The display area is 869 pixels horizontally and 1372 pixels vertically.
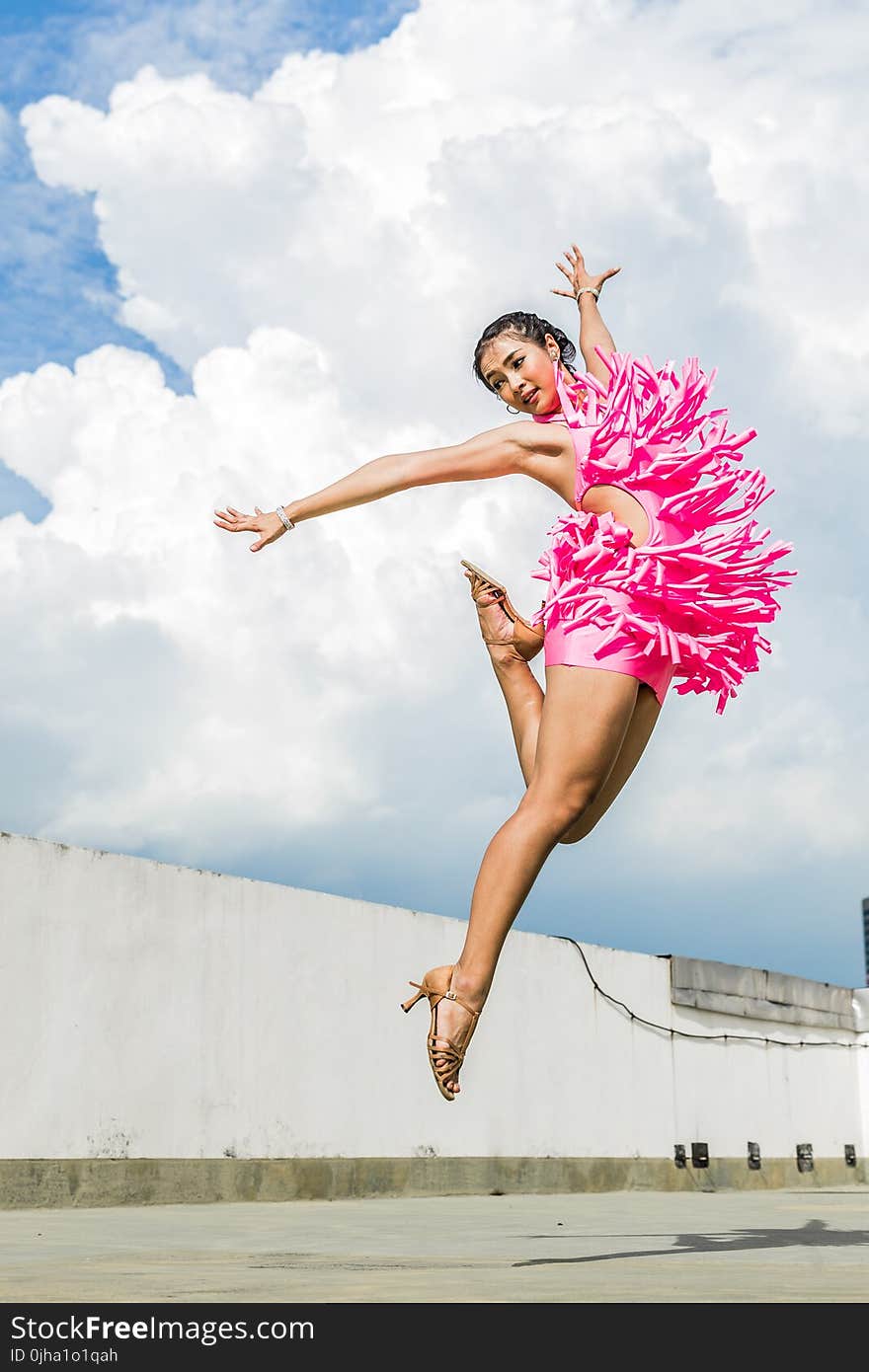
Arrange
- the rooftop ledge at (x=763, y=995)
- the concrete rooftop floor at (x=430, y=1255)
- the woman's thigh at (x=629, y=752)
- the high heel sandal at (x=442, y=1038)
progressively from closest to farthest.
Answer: the concrete rooftop floor at (x=430, y=1255) < the high heel sandal at (x=442, y=1038) < the woman's thigh at (x=629, y=752) < the rooftop ledge at (x=763, y=995)

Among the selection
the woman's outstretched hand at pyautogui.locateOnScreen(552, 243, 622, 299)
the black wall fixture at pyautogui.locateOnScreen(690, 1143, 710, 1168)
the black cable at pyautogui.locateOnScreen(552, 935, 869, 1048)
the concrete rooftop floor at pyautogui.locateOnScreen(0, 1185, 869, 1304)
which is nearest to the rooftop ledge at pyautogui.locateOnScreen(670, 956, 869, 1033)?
the black cable at pyautogui.locateOnScreen(552, 935, 869, 1048)

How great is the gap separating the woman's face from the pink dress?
0.23 feet

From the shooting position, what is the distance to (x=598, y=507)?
2926mm

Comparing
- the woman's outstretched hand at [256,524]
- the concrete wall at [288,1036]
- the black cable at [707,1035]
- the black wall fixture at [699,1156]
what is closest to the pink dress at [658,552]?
the woman's outstretched hand at [256,524]

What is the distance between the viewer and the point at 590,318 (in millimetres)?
3314

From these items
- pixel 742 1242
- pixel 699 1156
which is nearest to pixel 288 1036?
pixel 742 1242

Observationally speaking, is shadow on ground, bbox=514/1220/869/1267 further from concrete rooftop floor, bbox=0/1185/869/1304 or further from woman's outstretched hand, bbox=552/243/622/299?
woman's outstretched hand, bbox=552/243/622/299

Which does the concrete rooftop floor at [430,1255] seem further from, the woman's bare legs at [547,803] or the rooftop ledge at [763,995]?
the rooftop ledge at [763,995]

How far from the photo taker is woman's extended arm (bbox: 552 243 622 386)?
3.15 metres

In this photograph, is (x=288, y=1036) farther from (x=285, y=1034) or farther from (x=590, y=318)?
(x=590, y=318)

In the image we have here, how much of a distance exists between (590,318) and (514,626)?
30.7 inches

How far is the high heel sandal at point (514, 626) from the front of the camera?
9.72 ft
